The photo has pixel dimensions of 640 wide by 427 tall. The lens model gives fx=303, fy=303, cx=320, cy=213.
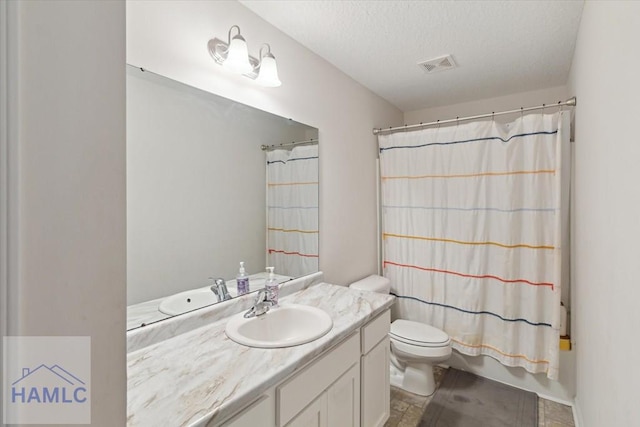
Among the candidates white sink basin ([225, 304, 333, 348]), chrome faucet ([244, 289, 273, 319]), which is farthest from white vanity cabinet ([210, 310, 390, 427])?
chrome faucet ([244, 289, 273, 319])

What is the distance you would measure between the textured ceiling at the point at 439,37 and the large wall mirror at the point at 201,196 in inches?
22.3

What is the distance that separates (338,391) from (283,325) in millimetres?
386

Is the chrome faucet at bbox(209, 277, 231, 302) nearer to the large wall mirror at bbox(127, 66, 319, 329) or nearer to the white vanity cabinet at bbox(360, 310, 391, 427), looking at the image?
the large wall mirror at bbox(127, 66, 319, 329)

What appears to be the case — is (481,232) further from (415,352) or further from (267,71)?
(267,71)

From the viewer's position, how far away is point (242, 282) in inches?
60.6

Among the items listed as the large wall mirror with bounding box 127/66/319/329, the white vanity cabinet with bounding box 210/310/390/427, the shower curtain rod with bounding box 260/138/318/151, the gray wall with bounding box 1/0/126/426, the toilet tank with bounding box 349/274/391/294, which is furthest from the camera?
the toilet tank with bounding box 349/274/391/294

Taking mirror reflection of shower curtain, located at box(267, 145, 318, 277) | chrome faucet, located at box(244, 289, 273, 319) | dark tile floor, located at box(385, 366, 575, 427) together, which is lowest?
dark tile floor, located at box(385, 366, 575, 427)

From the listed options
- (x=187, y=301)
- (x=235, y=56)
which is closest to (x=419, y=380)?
(x=187, y=301)

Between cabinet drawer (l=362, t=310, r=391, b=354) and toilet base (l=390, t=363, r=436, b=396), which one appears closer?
cabinet drawer (l=362, t=310, r=391, b=354)

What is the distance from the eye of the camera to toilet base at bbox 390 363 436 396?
2.14 meters

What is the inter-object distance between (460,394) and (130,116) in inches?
102

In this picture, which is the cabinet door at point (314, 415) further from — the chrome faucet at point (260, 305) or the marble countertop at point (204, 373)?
the chrome faucet at point (260, 305)

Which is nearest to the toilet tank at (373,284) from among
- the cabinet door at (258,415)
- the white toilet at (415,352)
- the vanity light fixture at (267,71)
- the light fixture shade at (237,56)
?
the white toilet at (415,352)

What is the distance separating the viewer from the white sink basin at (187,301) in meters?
1.26
